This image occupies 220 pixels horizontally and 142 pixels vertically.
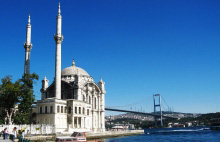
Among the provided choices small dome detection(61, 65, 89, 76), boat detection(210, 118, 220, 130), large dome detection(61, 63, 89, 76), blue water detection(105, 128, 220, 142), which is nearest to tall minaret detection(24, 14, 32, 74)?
large dome detection(61, 63, 89, 76)

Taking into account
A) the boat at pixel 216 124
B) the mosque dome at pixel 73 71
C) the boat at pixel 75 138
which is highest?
the mosque dome at pixel 73 71

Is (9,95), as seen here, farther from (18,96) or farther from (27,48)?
(27,48)

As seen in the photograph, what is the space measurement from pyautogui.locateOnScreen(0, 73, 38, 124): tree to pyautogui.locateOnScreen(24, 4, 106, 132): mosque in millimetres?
3592

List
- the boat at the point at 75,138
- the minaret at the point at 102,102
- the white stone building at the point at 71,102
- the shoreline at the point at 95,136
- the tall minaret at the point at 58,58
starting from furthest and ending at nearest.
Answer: the minaret at the point at 102,102 < the tall minaret at the point at 58,58 < the white stone building at the point at 71,102 < the shoreline at the point at 95,136 < the boat at the point at 75,138

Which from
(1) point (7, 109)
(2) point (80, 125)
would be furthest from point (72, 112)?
(1) point (7, 109)

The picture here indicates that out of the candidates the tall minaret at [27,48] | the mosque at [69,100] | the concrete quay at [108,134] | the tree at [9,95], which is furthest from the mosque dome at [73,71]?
the tree at [9,95]

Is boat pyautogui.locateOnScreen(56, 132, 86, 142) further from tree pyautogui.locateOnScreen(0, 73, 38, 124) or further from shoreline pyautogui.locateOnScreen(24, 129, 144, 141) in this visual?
tree pyautogui.locateOnScreen(0, 73, 38, 124)

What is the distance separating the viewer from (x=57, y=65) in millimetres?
45344

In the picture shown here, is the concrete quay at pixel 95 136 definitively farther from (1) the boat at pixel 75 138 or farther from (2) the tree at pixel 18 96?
(2) the tree at pixel 18 96

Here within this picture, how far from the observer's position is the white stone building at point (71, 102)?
142 feet

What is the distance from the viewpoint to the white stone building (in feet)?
142

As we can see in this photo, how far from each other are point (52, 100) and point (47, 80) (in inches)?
592

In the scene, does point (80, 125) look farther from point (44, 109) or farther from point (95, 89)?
point (95, 89)

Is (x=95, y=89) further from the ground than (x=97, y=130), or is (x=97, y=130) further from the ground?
(x=95, y=89)
